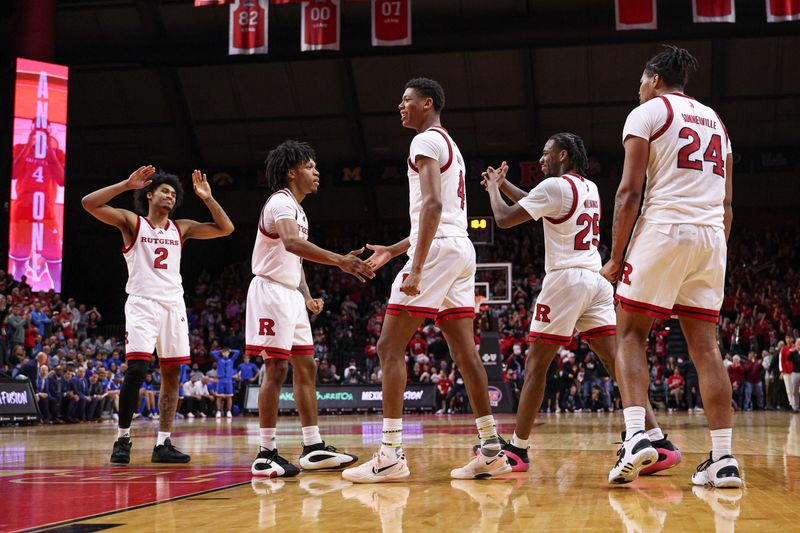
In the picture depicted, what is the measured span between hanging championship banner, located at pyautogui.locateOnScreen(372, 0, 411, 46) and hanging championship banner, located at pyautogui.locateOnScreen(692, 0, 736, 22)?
5928mm

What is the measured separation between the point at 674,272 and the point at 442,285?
133 cm

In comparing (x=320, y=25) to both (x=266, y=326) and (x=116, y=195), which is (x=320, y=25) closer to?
(x=116, y=195)

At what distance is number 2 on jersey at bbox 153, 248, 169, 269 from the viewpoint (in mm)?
7335

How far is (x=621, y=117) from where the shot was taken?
27.8 meters

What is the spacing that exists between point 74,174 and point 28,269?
445 inches

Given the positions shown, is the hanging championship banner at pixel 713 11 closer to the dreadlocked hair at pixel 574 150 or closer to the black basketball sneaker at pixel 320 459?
the dreadlocked hair at pixel 574 150

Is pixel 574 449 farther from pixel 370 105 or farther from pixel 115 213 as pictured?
pixel 370 105

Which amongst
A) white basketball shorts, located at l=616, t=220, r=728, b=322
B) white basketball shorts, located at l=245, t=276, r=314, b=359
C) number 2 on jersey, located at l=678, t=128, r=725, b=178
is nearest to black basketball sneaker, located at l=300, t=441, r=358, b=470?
white basketball shorts, located at l=245, t=276, r=314, b=359

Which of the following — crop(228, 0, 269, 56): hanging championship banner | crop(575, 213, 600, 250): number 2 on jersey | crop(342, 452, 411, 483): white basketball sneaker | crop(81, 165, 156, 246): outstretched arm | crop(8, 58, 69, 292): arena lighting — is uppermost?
crop(228, 0, 269, 56): hanging championship banner

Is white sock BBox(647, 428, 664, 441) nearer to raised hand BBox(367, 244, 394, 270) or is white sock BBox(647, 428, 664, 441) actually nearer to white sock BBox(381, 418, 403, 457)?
white sock BBox(381, 418, 403, 457)

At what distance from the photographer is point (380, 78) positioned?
88.9 feet

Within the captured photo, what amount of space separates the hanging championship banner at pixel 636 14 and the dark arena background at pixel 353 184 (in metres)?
0.03

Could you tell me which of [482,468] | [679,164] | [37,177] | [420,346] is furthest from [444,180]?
[420,346]

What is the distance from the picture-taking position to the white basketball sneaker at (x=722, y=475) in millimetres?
4465
